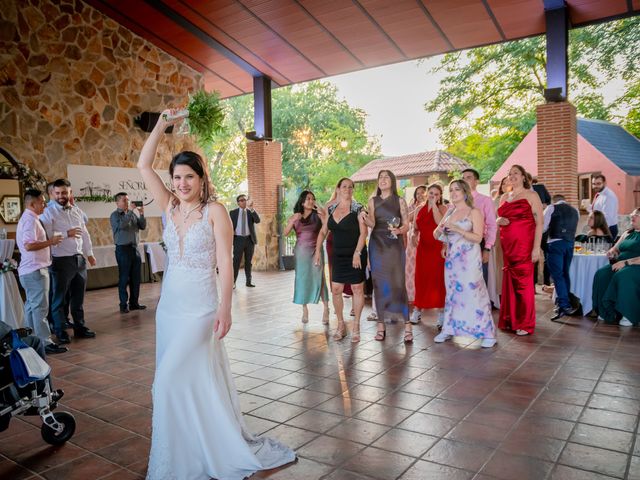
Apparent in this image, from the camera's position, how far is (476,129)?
22.2m

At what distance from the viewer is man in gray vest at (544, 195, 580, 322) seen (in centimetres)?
659

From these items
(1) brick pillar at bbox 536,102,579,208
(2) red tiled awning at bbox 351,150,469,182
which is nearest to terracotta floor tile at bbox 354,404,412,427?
(1) brick pillar at bbox 536,102,579,208

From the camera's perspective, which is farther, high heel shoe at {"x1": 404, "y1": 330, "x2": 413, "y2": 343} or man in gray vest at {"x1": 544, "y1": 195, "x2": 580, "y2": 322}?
man in gray vest at {"x1": 544, "y1": 195, "x2": 580, "y2": 322}

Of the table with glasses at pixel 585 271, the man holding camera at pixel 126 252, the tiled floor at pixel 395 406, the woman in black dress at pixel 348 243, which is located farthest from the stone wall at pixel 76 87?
the table with glasses at pixel 585 271

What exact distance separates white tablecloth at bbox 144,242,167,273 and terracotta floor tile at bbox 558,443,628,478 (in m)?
9.53

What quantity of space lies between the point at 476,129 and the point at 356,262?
18716 millimetres

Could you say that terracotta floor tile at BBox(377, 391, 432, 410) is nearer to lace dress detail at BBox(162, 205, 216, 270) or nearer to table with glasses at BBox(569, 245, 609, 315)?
lace dress detail at BBox(162, 205, 216, 270)

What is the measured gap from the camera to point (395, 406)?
3.65 meters

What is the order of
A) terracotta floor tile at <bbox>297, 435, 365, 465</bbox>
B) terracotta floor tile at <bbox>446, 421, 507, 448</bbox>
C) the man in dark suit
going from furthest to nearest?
1. the man in dark suit
2. terracotta floor tile at <bbox>446, 421, 507, 448</bbox>
3. terracotta floor tile at <bbox>297, 435, 365, 465</bbox>

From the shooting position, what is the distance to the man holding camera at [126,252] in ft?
25.6

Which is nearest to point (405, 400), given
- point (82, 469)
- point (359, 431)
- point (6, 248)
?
point (359, 431)

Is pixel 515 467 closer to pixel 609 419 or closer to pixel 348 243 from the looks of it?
pixel 609 419

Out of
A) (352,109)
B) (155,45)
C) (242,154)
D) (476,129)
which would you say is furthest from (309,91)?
(155,45)

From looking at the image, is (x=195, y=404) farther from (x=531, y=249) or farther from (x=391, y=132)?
(x=391, y=132)
